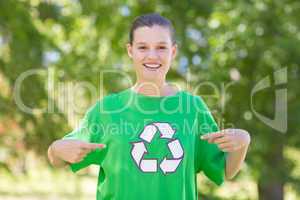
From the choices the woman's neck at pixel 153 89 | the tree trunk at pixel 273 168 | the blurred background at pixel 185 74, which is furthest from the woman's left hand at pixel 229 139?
the tree trunk at pixel 273 168

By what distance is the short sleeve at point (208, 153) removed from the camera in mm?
1812

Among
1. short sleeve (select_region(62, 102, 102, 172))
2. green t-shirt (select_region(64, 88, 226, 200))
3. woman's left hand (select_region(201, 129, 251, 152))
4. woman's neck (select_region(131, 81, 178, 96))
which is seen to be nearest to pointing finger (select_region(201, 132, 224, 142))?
woman's left hand (select_region(201, 129, 251, 152))

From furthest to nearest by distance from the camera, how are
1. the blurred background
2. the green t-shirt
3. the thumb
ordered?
1. the blurred background
2. the green t-shirt
3. the thumb

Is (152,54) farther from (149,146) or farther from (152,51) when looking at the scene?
(149,146)

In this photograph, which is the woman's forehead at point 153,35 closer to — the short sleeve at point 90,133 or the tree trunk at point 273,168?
the short sleeve at point 90,133

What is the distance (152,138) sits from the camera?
1.76 meters

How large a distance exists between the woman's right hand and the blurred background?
2.30 meters

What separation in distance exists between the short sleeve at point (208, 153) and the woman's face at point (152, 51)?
0.18 metres

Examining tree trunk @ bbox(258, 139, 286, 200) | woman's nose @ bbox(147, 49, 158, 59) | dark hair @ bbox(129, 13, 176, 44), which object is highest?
dark hair @ bbox(129, 13, 176, 44)

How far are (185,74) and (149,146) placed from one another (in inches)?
109

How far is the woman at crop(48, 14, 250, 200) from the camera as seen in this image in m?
1.71

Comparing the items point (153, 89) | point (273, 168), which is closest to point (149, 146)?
point (153, 89)

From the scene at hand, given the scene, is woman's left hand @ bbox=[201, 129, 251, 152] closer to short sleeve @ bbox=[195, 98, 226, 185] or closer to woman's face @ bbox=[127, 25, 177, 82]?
short sleeve @ bbox=[195, 98, 226, 185]

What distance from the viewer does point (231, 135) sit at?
1.67 meters
